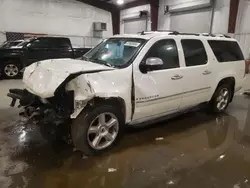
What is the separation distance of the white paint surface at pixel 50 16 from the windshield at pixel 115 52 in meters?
12.2

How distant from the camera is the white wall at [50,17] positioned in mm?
13758

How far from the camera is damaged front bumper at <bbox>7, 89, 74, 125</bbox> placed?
2.79 m

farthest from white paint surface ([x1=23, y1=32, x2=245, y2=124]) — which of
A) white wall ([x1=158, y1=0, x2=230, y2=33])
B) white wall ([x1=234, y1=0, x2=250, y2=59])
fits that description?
white wall ([x1=158, y1=0, x2=230, y2=33])

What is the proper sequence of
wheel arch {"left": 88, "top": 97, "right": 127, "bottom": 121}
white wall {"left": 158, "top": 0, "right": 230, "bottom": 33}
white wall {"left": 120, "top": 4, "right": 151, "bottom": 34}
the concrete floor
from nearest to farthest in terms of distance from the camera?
the concrete floor < wheel arch {"left": 88, "top": 97, "right": 127, "bottom": 121} < white wall {"left": 158, "top": 0, "right": 230, "bottom": 33} < white wall {"left": 120, "top": 4, "right": 151, "bottom": 34}

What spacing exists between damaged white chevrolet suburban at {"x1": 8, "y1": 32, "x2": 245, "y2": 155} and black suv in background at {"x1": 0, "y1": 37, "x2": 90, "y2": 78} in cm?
609

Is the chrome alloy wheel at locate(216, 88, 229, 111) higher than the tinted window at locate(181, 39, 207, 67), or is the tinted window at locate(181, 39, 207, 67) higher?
the tinted window at locate(181, 39, 207, 67)

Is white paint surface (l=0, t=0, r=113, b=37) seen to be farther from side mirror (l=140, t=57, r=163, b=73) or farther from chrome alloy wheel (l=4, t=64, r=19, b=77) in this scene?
side mirror (l=140, t=57, r=163, b=73)

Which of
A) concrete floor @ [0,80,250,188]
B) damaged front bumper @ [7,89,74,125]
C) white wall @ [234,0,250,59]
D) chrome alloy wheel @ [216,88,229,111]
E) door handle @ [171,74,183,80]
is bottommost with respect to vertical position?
concrete floor @ [0,80,250,188]

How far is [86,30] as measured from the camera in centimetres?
1658

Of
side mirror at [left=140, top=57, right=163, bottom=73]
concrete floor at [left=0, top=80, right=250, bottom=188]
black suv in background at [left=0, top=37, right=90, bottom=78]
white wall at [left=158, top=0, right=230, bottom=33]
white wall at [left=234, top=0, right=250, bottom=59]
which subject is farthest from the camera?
white wall at [left=158, top=0, right=230, bottom=33]

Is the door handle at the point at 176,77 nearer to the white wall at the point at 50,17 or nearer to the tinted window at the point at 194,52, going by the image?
the tinted window at the point at 194,52

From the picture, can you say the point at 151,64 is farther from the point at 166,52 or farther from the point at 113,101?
the point at 113,101

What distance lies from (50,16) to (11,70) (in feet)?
24.1

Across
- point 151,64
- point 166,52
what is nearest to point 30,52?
point 166,52
